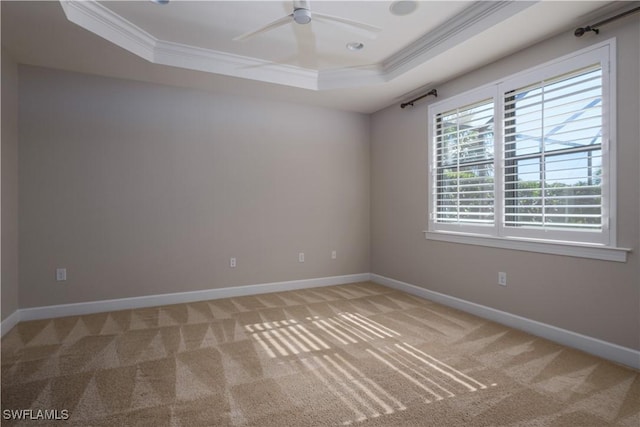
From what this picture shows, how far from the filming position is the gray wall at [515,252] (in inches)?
99.9

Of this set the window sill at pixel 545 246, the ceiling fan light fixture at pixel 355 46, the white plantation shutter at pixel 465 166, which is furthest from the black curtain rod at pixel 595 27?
the ceiling fan light fixture at pixel 355 46

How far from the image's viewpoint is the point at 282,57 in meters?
3.90

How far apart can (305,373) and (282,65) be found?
130 inches

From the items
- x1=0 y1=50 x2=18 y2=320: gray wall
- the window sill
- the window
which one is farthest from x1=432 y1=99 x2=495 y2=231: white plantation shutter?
x1=0 y1=50 x2=18 y2=320: gray wall

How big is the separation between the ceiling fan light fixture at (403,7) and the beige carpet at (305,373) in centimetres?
284

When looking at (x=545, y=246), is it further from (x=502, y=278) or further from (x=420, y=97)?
(x=420, y=97)

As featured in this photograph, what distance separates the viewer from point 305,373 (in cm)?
248

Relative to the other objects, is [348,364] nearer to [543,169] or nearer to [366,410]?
[366,410]

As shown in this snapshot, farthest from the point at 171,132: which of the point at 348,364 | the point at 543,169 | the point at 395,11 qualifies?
the point at 543,169

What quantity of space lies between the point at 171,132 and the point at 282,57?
1.62m

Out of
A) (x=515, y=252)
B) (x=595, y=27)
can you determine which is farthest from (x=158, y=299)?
(x=595, y=27)

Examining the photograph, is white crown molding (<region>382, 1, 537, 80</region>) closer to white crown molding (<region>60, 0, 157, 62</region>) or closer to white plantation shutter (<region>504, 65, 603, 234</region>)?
white plantation shutter (<region>504, 65, 603, 234</region>)

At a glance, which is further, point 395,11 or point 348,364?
point 395,11

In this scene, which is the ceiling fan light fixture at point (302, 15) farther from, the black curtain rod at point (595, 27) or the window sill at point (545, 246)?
the window sill at point (545, 246)
